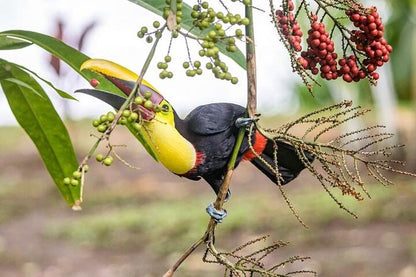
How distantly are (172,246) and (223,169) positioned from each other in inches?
128

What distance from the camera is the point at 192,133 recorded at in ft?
2.37

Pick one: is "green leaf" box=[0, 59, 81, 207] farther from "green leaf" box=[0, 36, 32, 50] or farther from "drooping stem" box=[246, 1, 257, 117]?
"drooping stem" box=[246, 1, 257, 117]

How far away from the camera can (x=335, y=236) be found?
388cm

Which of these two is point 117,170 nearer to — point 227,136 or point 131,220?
point 131,220

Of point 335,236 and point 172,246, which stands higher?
point 335,236

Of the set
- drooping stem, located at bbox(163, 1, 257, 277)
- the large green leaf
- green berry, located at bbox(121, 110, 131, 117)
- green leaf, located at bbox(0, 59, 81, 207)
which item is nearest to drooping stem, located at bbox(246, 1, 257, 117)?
drooping stem, located at bbox(163, 1, 257, 277)

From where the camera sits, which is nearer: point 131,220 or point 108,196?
point 131,220

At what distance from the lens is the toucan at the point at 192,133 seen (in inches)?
26.8

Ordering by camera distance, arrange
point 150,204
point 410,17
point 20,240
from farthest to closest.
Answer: point 410,17 < point 150,204 < point 20,240

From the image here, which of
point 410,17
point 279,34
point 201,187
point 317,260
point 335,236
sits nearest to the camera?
point 279,34

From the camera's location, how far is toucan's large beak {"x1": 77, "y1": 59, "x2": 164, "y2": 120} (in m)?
0.66

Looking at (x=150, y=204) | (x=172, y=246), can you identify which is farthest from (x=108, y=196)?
(x=172, y=246)

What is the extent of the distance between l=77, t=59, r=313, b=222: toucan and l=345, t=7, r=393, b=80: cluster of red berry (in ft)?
0.35

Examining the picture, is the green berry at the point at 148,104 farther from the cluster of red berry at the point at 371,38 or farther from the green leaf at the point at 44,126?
the green leaf at the point at 44,126
